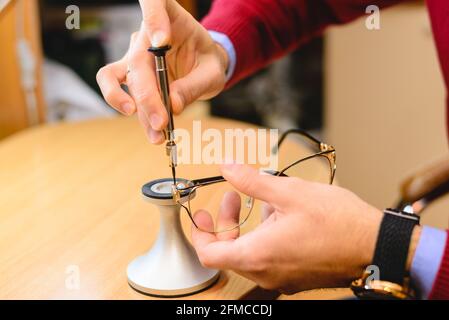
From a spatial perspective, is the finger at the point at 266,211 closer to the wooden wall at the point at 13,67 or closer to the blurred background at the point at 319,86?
the blurred background at the point at 319,86

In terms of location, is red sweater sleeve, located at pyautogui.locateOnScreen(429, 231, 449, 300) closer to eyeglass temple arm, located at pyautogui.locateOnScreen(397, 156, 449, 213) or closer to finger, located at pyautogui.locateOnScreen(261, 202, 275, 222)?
finger, located at pyautogui.locateOnScreen(261, 202, 275, 222)

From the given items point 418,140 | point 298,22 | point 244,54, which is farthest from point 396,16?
point 244,54

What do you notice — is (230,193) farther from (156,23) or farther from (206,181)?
(156,23)

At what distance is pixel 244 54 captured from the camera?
0.92 m

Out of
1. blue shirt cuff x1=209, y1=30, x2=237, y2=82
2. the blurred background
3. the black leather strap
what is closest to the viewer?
the black leather strap

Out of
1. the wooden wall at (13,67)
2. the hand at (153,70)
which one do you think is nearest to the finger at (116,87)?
the hand at (153,70)

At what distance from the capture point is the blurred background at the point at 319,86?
1392 mm

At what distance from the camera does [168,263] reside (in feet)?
1.96

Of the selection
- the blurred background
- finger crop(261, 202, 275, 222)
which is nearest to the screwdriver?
finger crop(261, 202, 275, 222)

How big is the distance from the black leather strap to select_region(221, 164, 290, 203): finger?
0.10 m

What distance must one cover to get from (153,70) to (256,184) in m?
0.17

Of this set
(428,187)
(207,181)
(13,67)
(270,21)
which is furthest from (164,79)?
(13,67)

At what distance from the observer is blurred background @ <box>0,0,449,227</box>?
4.57 feet
